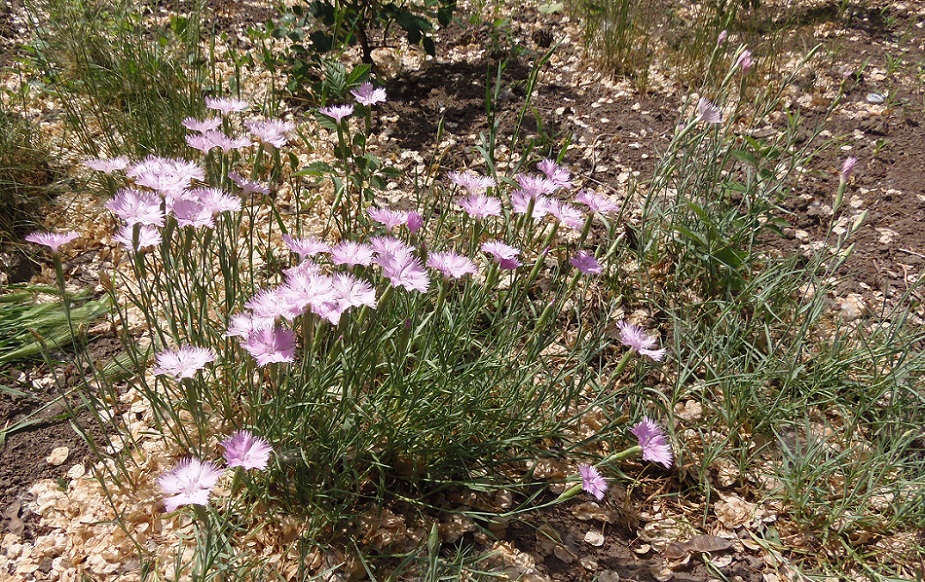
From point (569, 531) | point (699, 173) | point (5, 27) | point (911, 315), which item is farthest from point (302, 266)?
point (5, 27)

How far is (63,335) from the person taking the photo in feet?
6.77

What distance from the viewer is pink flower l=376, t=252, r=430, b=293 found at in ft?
4.28

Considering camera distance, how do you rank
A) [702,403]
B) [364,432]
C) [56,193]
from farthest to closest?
[56,193], [702,403], [364,432]

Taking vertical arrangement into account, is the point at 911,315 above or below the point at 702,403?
above

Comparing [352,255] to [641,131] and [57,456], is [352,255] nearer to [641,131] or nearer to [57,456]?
[57,456]

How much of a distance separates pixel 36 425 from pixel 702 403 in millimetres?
2002

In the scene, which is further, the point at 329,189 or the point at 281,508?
the point at 329,189

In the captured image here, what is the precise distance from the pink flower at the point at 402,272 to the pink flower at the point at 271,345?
0.73 feet

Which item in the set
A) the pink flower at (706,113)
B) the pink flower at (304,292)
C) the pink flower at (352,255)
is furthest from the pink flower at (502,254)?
the pink flower at (706,113)

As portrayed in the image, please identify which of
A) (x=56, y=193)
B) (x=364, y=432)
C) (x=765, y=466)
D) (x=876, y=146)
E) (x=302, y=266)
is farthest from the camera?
(x=876, y=146)

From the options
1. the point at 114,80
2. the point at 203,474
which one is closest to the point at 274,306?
the point at 203,474

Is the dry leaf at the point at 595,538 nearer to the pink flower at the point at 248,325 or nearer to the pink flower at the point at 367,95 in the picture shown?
the pink flower at the point at 248,325

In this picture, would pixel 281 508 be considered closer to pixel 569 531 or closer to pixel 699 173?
pixel 569 531

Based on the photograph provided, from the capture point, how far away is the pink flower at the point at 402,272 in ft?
4.28
